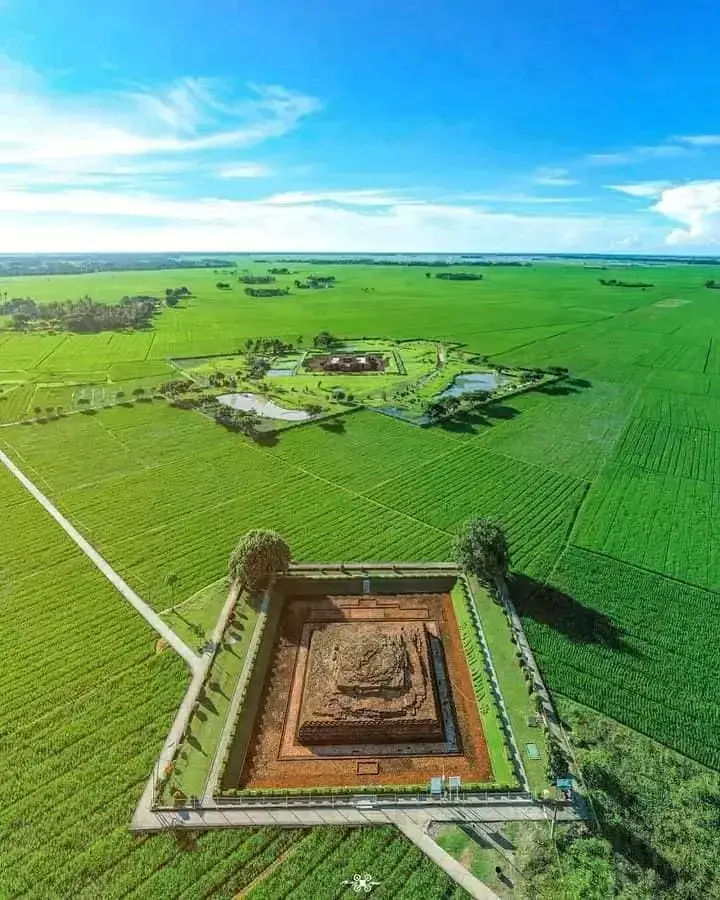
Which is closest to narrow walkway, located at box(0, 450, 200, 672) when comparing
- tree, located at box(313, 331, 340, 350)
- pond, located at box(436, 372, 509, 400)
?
pond, located at box(436, 372, 509, 400)

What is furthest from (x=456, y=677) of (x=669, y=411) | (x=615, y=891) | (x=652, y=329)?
(x=652, y=329)

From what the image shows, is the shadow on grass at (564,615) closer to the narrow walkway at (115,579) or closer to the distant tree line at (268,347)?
the narrow walkway at (115,579)

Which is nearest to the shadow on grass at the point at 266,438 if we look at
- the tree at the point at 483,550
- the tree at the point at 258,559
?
the tree at the point at 258,559

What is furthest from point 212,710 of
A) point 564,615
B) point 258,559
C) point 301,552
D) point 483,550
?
point 564,615

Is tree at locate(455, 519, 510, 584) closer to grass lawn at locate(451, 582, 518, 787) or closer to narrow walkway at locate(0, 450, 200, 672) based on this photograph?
grass lawn at locate(451, 582, 518, 787)

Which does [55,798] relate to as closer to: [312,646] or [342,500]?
[312,646]

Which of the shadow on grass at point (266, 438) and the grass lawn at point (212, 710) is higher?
the shadow on grass at point (266, 438)
